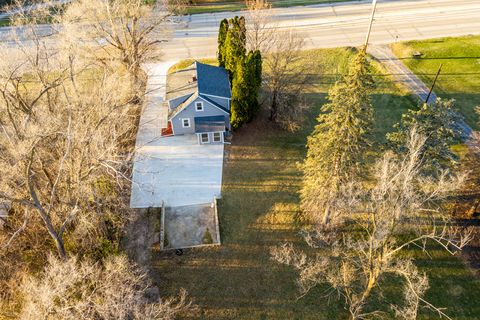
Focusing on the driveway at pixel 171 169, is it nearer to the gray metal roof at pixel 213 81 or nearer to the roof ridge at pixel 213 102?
the roof ridge at pixel 213 102

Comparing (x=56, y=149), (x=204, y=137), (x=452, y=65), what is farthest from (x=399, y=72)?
→ (x=56, y=149)

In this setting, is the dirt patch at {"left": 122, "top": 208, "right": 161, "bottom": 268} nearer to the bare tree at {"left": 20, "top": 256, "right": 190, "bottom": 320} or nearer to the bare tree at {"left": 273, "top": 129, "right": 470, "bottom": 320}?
the bare tree at {"left": 20, "top": 256, "right": 190, "bottom": 320}

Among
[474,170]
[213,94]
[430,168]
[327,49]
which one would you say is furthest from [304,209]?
[327,49]

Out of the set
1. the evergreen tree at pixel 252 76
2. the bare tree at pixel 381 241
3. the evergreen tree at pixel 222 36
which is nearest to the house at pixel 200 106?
the evergreen tree at pixel 252 76

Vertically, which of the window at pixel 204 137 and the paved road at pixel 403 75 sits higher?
the paved road at pixel 403 75

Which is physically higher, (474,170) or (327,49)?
(327,49)

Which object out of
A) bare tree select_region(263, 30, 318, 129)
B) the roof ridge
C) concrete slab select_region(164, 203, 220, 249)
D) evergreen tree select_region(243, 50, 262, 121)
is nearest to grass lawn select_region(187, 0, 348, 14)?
bare tree select_region(263, 30, 318, 129)

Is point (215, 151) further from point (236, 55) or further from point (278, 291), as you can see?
point (278, 291)
